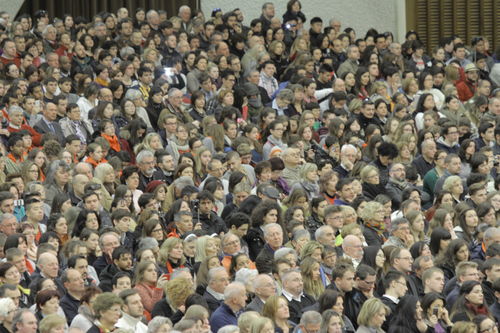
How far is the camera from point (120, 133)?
12.7m

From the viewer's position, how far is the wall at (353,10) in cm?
1906

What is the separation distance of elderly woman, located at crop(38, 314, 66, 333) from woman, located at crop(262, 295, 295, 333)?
138 cm

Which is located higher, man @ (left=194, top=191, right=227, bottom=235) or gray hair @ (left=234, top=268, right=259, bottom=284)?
gray hair @ (left=234, top=268, right=259, bottom=284)

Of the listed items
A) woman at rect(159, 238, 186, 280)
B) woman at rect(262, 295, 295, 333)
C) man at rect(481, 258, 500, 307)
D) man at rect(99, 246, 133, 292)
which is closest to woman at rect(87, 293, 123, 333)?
woman at rect(262, 295, 295, 333)

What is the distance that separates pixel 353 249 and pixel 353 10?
10.1 meters

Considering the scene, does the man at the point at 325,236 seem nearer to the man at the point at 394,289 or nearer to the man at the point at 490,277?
the man at the point at 394,289

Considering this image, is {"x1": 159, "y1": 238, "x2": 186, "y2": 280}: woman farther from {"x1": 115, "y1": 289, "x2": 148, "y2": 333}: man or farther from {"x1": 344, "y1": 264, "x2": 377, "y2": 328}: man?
{"x1": 344, "y1": 264, "x2": 377, "y2": 328}: man

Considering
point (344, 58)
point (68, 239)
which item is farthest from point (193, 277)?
point (344, 58)

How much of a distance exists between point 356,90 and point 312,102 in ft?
3.91

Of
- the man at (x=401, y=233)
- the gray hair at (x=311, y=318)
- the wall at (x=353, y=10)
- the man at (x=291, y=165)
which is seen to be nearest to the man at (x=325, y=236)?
the man at (x=401, y=233)

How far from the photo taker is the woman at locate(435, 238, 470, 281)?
9.83 meters

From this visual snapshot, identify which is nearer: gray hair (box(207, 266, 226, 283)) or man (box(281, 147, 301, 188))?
gray hair (box(207, 266, 226, 283))

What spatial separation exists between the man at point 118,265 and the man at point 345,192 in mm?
2512

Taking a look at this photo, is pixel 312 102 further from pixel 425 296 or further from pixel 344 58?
pixel 425 296
